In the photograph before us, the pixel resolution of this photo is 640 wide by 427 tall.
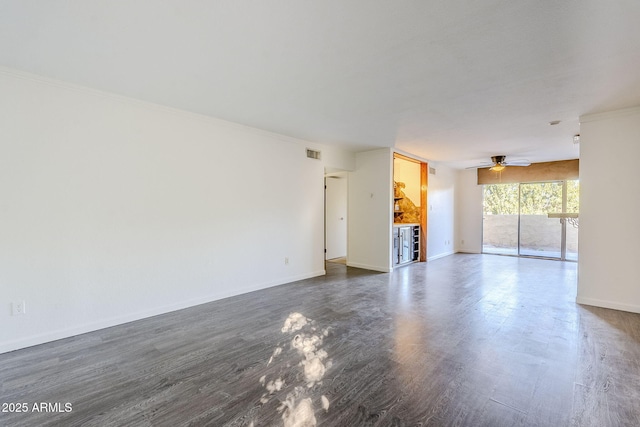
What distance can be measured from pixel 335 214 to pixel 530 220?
550cm

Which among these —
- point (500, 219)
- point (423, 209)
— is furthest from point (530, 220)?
point (423, 209)

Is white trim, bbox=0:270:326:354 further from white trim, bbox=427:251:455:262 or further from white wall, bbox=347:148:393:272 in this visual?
white trim, bbox=427:251:455:262

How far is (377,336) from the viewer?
3.02 metres

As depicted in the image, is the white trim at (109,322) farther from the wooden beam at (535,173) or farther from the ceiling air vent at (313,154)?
the wooden beam at (535,173)

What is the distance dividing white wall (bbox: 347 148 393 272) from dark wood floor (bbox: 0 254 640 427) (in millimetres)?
2219

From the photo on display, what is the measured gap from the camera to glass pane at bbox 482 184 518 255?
336 inches

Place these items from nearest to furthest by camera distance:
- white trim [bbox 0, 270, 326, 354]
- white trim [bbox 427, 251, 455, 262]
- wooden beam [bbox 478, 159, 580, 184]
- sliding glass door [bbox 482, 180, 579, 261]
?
1. white trim [bbox 0, 270, 326, 354]
2. wooden beam [bbox 478, 159, 580, 184]
3. sliding glass door [bbox 482, 180, 579, 261]
4. white trim [bbox 427, 251, 455, 262]

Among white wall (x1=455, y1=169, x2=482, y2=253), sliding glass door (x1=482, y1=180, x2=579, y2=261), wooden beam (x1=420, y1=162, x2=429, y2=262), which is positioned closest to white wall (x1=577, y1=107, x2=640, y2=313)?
wooden beam (x1=420, y1=162, x2=429, y2=262)

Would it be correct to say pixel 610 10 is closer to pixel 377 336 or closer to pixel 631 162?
→ pixel 631 162

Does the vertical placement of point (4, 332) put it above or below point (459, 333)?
above

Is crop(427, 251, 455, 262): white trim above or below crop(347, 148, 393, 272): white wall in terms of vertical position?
below

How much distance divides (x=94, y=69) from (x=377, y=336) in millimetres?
3739

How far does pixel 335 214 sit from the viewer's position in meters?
8.05

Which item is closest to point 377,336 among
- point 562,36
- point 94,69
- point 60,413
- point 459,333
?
point 459,333
